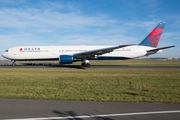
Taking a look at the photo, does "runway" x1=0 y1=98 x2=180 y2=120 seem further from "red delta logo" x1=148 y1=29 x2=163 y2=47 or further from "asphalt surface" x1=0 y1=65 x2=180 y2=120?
"red delta logo" x1=148 y1=29 x2=163 y2=47

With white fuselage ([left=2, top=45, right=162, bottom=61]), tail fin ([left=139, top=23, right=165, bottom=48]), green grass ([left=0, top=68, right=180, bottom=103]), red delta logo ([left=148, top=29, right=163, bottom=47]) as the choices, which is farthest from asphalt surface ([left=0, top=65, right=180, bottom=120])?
red delta logo ([left=148, top=29, right=163, bottom=47])

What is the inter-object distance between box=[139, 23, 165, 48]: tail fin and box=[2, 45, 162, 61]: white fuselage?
1140mm

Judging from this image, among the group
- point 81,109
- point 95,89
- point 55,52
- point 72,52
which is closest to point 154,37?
point 72,52

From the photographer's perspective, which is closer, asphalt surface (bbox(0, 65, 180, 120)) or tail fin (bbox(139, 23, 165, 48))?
asphalt surface (bbox(0, 65, 180, 120))

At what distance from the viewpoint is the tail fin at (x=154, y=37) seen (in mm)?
23831

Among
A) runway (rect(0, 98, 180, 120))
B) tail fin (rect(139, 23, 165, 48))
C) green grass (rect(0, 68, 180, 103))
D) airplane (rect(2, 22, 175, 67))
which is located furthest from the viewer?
tail fin (rect(139, 23, 165, 48))

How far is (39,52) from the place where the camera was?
23234 millimetres

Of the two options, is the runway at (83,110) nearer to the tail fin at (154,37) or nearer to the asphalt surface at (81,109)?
the asphalt surface at (81,109)

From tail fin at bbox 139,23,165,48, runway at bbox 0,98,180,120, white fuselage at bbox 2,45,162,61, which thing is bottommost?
runway at bbox 0,98,180,120

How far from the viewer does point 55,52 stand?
22969 mm

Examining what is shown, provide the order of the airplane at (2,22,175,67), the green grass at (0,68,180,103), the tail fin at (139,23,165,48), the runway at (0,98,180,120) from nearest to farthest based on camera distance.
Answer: the runway at (0,98,180,120)
the green grass at (0,68,180,103)
the airplane at (2,22,175,67)
the tail fin at (139,23,165,48)

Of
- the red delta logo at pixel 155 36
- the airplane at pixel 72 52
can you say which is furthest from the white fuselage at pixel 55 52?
the red delta logo at pixel 155 36

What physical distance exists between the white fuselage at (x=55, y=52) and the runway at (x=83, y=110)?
18140 millimetres

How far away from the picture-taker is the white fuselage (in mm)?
23031
